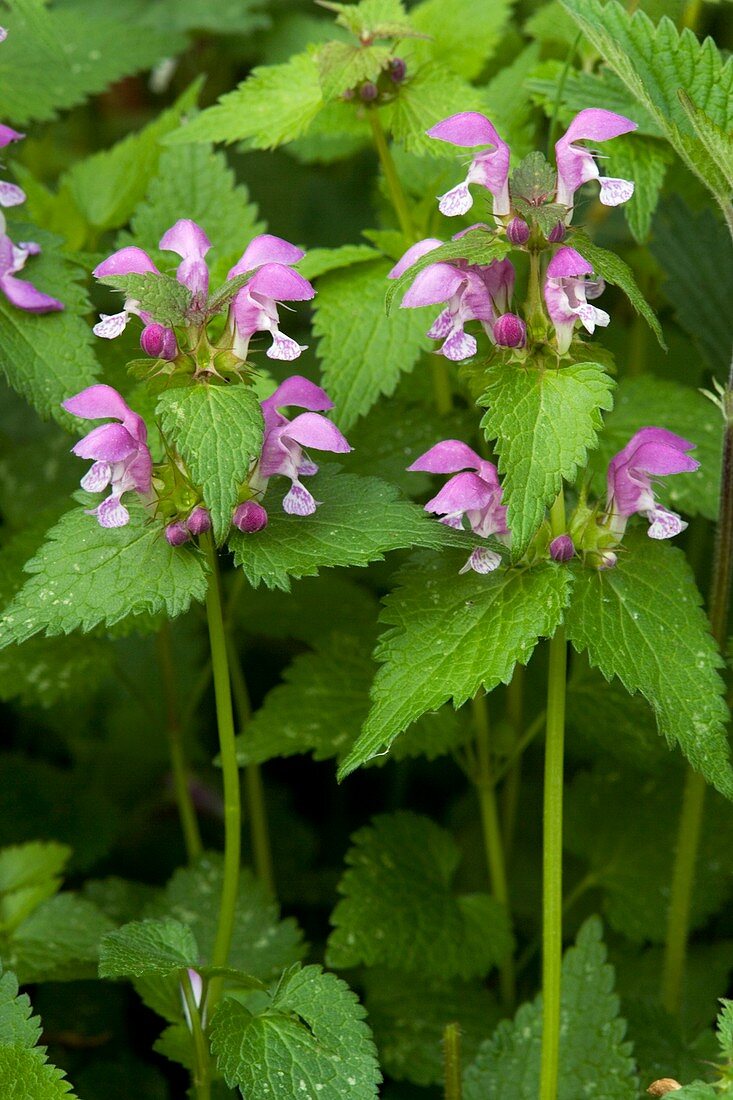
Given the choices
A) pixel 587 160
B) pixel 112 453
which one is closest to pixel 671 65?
pixel 587 160

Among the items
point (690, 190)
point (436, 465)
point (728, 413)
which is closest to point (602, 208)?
point (690, 190)

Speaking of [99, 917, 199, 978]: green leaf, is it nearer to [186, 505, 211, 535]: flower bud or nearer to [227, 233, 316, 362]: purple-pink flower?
[186, 505, 211, 535]: flower bud

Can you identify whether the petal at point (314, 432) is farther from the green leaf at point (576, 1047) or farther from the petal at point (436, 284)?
the green leaf at point (576, 1047)

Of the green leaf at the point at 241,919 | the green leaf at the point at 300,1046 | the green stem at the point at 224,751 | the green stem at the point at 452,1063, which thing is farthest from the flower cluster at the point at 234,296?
the green leaf at the point at 241,919

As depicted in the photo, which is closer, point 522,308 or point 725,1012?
point 725,1012

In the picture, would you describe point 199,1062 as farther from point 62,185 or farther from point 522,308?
point 62,185
